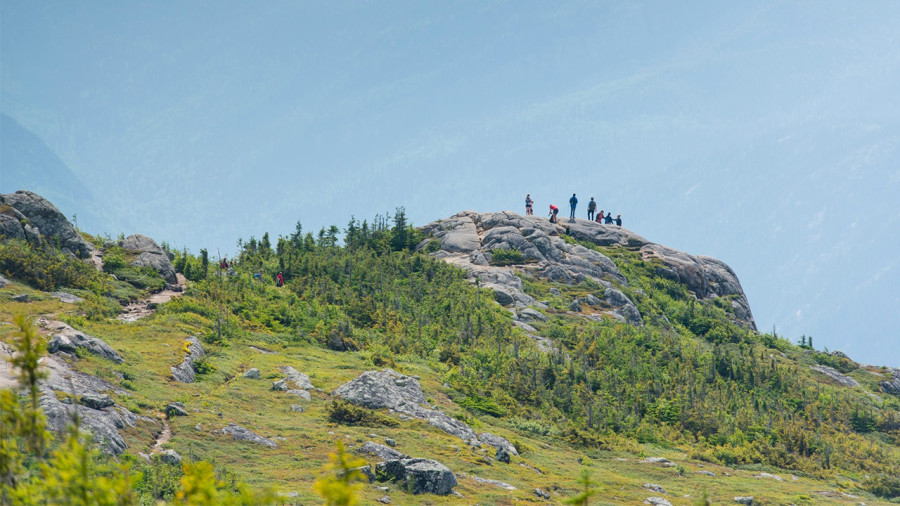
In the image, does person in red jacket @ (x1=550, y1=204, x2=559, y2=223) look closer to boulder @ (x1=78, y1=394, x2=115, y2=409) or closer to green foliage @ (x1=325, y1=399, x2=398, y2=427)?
green foliage @ (x1=325, y1=399, x2=398, y2=427)

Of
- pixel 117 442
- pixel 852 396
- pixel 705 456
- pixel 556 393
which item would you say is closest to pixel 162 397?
pixel 117 442

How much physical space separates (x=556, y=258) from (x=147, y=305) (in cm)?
4904

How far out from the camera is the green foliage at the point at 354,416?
35469mm

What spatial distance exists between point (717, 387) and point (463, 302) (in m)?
23.2

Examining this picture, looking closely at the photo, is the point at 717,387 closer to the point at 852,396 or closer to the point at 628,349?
the point at 628,349

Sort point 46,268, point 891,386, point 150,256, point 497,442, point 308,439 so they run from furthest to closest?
point 891,386 < point 150,256 < point 46,268 < point 497,442 < point 308,439

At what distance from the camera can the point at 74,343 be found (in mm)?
33812

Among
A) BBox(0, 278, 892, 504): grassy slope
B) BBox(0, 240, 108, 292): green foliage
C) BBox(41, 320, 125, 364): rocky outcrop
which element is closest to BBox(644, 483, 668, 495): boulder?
BBox(0, 278, 892, 504): grassy slope

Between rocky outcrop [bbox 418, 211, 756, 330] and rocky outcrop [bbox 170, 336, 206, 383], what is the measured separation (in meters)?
34.3

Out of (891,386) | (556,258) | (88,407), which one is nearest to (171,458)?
(88,407)

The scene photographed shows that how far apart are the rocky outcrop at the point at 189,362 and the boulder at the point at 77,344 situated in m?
2.93

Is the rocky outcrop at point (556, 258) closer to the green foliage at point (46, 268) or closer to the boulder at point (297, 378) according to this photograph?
the boulder at point (297, 378)

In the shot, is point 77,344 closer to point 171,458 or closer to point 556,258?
point 171,458

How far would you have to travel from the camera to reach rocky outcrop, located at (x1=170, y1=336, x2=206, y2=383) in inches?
1471
